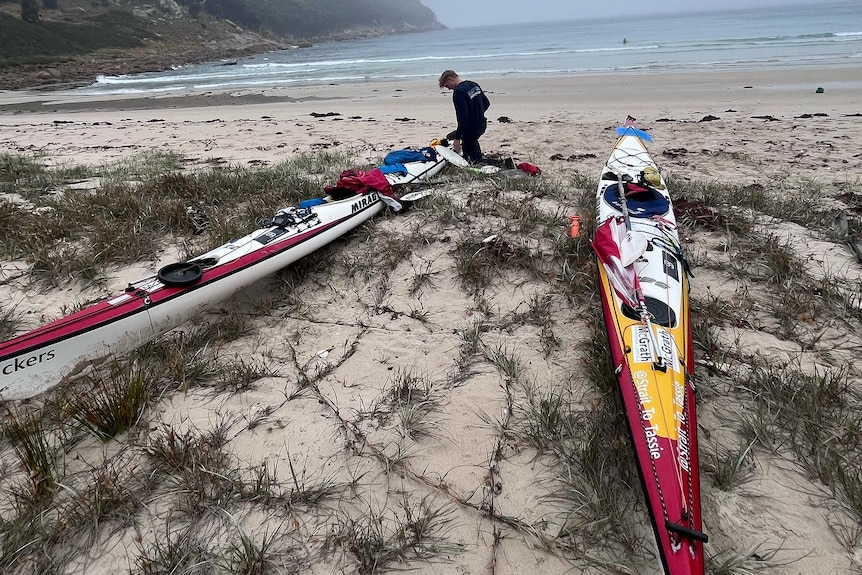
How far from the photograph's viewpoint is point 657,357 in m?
2.38

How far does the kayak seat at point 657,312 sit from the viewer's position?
2.70m

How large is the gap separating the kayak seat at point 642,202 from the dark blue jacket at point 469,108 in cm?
263

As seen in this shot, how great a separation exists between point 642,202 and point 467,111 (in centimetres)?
302

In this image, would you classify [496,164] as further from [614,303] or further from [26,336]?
[26,336]

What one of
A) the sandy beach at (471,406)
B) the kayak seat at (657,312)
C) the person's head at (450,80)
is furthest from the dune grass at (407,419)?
the person's head at (450,80)

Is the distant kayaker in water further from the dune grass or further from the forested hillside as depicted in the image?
the forested hillside

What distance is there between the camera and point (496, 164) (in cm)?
641

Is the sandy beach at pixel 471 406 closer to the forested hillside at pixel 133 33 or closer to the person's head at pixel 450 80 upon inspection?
the person's head at pixel 450 80

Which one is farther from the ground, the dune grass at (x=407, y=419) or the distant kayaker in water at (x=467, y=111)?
the distant kayaker in water at (x=467, y=111)

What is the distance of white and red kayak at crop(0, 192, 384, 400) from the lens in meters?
2.53

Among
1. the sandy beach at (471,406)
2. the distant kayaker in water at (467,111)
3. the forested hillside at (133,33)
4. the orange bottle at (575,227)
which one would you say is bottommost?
the sandy beach at (471,406)

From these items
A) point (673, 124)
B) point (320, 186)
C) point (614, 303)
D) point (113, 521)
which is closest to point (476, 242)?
point (614, 303)

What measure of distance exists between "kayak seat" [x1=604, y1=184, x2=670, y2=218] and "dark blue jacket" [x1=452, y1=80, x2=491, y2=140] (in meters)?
2.63

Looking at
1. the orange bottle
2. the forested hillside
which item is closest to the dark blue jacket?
the orange bottle
